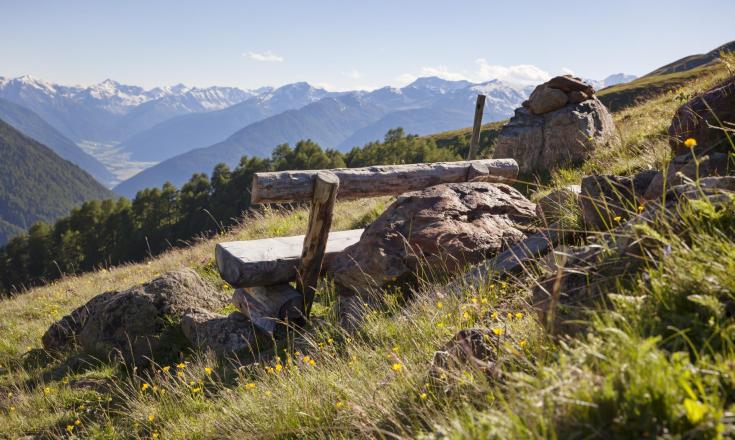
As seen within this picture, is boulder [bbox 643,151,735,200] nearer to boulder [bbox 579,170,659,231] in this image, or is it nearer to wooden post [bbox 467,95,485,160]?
boulder [bbox 579,170,659,231]

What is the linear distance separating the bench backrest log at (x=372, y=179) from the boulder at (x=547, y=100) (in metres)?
4.37

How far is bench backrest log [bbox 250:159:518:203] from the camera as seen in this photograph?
7.20m

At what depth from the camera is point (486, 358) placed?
3391mm

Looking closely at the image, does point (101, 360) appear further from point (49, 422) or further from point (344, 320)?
point (344, 320)

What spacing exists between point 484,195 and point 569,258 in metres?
3.95

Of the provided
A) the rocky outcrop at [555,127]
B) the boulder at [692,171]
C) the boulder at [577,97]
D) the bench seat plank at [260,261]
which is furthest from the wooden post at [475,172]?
the boulder at [577,97]

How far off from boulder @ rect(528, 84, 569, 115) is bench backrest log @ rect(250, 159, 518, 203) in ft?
14.3

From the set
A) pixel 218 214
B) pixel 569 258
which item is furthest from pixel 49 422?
pixel 218 214

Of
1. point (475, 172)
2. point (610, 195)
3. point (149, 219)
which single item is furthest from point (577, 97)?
point (149, 219)

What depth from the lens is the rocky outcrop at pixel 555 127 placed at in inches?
509

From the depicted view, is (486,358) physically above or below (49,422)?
above

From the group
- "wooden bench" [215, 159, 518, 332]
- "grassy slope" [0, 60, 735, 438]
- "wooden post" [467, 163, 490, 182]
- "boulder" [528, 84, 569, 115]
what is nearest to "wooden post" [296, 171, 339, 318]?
"wooden bench" [215, 159, 518, 332]

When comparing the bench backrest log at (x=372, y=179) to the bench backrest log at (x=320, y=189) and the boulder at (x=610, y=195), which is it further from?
the boulder at (x=610, y=195)

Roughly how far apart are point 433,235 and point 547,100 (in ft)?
28.6
